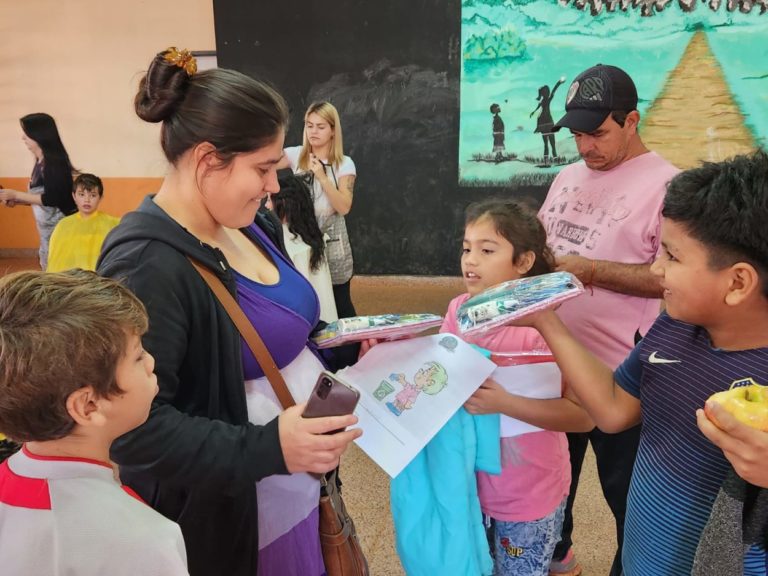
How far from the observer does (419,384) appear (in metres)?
1.29

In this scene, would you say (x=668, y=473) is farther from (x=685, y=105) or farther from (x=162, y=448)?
(x=685, y=105)

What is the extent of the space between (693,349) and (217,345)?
85cm

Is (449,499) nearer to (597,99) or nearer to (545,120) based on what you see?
(597,99)

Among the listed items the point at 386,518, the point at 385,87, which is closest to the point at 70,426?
the point at 386,518

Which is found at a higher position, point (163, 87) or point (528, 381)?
point (163, 87)

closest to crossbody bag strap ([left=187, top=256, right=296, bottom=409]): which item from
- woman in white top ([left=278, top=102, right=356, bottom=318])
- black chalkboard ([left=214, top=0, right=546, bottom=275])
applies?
woman in white top ([left=278, top=102, right=356, bottom=318])

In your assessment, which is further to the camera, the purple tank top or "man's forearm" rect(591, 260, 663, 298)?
"man's forearm" rect(591, 260, 663, 298)

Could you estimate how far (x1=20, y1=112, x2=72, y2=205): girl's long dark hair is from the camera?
143 inches

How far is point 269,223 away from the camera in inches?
56.5

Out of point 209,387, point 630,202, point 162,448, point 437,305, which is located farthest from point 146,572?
point 437,305

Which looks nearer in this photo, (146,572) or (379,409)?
(146,572)

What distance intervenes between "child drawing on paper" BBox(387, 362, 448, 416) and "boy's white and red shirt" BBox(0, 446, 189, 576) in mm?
561

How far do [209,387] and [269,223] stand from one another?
524mm

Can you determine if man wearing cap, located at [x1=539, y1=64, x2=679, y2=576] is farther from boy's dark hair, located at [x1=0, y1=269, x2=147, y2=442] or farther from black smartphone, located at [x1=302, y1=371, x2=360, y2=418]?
boy's dark hair, located at [x1=0, y1=269, x2=147, y2=442]
